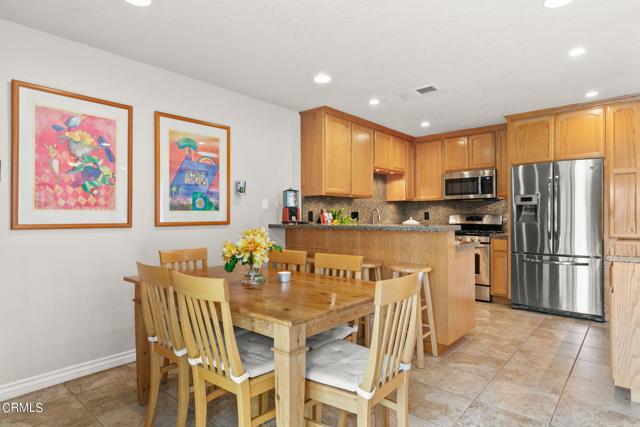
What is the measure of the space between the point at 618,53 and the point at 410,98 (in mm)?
1752

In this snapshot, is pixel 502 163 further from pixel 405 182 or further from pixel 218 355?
pixel 218 355

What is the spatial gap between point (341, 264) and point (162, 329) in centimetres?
118

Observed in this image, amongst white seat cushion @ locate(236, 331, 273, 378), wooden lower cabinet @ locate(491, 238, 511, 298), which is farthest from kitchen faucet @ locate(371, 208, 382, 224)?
white seat cushion @ locate(236, 331, 273, 378)

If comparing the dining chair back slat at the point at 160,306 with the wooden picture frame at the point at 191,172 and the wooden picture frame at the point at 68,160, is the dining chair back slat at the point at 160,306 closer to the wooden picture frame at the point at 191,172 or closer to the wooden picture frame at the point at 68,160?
the wooden picture frame at the point at 68,160

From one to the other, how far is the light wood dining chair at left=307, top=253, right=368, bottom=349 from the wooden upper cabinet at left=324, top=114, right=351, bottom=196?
5.86ft

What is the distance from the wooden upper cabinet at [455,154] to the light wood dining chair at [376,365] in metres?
4.36

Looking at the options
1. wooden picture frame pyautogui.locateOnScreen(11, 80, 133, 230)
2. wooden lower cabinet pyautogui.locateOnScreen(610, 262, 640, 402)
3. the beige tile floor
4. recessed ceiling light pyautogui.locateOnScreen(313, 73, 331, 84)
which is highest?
recessed ceiling light pyautogui.locateOnScreen(313, 73, 331, 84)

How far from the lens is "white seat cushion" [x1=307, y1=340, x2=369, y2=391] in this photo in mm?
1522

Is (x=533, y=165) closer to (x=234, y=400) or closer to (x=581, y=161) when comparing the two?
(x=581, y=161)

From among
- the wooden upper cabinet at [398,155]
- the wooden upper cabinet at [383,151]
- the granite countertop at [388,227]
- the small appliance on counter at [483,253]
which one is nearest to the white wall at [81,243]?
the granite countertop at [388,227]

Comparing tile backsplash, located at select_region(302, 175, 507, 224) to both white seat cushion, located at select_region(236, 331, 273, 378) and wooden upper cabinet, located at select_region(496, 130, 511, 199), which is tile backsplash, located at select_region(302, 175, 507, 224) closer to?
wooden upper cabinet, located at select_region(496, 130, 511, 199)

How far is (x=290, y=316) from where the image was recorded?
1511mm

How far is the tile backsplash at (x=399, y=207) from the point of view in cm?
509

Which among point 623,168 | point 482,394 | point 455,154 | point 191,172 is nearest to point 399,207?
point 455,154
